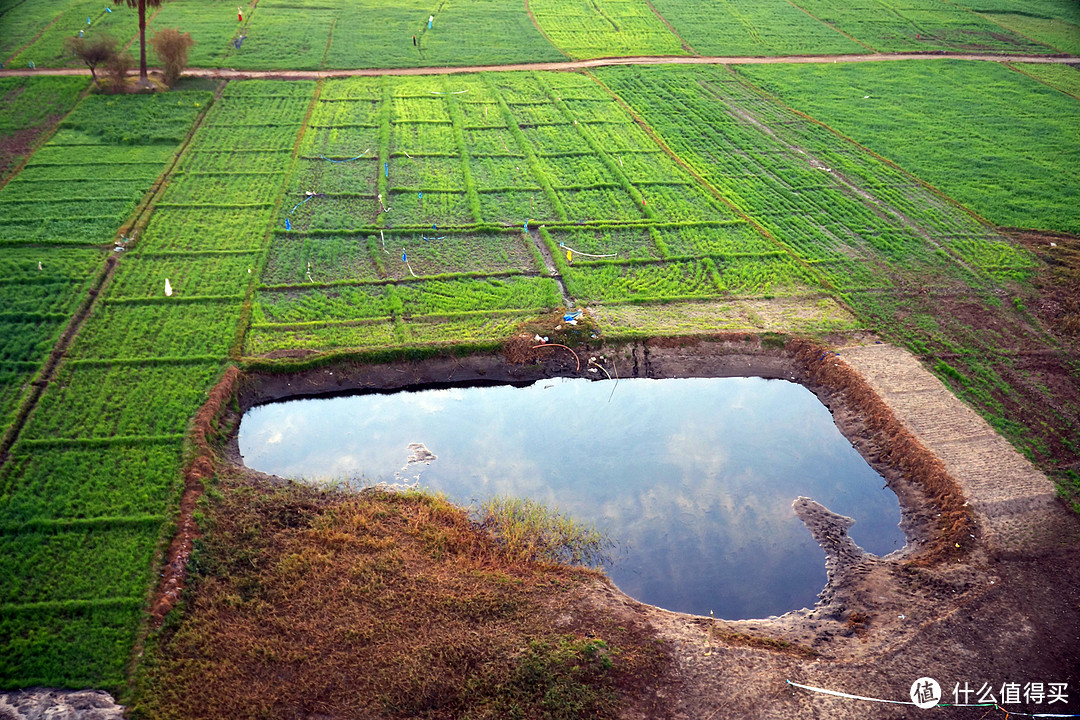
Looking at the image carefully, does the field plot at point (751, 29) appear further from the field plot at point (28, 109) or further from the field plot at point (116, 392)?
the field plot at point (28, 109)

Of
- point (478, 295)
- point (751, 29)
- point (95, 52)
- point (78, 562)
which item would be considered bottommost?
point (78, 562)

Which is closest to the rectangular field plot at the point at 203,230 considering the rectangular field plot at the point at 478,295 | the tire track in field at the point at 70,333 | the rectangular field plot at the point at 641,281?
the tire track in field at the point at 70,333

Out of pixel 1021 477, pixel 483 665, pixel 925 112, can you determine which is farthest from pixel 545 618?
pixel 925 112

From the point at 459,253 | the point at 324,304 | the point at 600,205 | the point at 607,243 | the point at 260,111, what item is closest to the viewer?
the point at 324,304

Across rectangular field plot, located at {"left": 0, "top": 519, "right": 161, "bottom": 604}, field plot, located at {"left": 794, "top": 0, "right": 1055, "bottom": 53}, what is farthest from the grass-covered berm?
field plot, located at {"left": 794, "top": 0, "right": 1055, "bottom": 53}

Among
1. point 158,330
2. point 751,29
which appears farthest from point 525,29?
point 158,330

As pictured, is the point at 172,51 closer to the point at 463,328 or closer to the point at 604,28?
the point at 463,328
